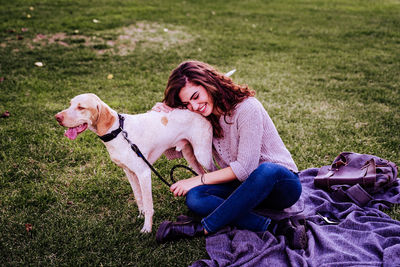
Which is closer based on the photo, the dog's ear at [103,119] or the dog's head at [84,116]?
the dog's head at [84,116]

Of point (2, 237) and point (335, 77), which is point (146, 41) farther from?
point (2, 237)

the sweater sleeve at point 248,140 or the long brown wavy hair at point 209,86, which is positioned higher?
the long brown wavy hair at point 209,86

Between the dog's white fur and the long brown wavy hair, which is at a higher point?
the long brown wavy hair

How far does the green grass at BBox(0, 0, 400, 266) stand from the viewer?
9.86ft

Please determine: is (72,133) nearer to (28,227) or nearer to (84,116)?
(84,116)

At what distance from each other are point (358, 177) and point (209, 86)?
1934mm

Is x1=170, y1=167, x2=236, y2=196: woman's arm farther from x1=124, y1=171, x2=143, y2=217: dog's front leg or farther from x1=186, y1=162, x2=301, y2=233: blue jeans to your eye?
x1=124, y1=171, x2=143, y2=217: dog's front leg

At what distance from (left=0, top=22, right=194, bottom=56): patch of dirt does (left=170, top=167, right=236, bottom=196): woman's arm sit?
579cm

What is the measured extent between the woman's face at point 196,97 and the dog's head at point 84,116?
2.22 feet

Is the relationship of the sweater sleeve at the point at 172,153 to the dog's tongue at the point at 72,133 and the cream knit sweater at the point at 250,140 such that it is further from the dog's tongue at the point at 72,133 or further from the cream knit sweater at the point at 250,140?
the dog's tongue at the point at 72,133

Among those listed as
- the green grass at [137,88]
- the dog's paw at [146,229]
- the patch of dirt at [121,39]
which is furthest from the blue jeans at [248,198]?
the patch of dirt at [121,39]

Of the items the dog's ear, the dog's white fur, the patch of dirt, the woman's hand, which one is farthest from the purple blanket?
the patch of dirt

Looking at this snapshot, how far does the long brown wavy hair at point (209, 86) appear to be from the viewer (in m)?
2.78

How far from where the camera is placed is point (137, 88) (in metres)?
6.12
